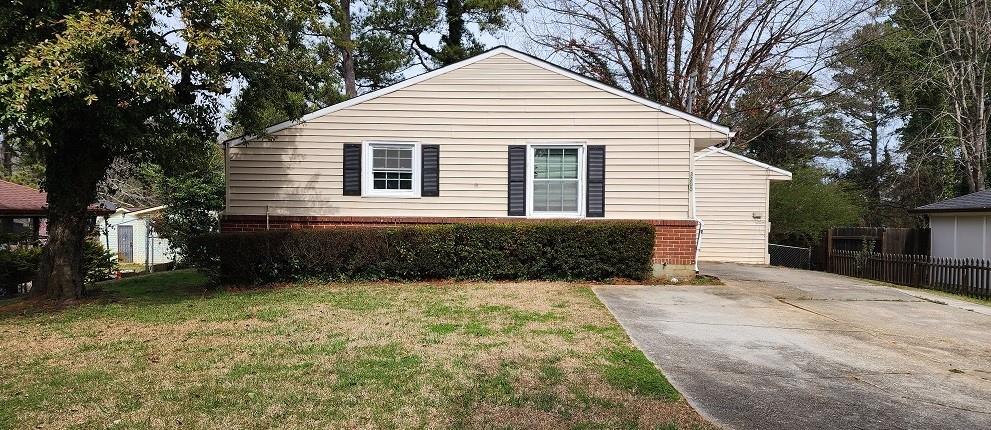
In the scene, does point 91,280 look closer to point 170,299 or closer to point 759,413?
point 170,299

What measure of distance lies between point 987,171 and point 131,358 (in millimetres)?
28286

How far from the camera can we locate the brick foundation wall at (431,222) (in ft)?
37.8

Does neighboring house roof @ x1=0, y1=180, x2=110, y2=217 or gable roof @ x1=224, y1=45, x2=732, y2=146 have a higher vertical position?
gable roof @ x1=224, y1=45, x2=732, y2=146

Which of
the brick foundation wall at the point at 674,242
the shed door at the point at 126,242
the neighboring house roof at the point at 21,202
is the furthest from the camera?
the shed door at the point at 126,242

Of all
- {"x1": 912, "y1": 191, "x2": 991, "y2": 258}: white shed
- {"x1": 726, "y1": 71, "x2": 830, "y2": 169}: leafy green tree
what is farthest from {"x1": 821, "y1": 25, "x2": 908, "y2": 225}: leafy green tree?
{"x1": 912, "y1": 191, "x2": 991, "y2": 258}: white shed

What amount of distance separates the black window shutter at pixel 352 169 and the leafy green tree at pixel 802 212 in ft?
55.2

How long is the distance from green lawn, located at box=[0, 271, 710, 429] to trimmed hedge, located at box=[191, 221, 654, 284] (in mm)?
1775

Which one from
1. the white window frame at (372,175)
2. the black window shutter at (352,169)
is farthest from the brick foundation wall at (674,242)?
the black window shutter at (352,169)

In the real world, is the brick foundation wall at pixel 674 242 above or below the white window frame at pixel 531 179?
below

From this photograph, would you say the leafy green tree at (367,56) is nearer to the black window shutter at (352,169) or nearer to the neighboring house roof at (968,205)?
the black window shutter at (352,169)

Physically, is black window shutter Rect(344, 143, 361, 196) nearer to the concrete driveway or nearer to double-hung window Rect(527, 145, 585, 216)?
double-hung window Rect(527, 145, 585, 216)

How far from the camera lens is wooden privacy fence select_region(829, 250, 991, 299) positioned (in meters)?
12.4

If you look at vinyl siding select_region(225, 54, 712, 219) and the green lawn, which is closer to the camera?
the green lawn

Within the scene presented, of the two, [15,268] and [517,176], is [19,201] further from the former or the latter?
[517,176]
